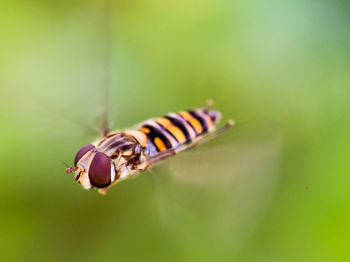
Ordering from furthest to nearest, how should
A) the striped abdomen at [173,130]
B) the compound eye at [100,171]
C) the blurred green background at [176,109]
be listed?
the blurred green background at [176,109] < the striped abdomen at [173,130] < the compound eye at [100,171]

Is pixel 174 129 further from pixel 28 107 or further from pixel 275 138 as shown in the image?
pixel 28 107

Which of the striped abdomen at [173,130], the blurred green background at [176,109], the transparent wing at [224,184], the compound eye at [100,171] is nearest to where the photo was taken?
the compound eye at [100,171]

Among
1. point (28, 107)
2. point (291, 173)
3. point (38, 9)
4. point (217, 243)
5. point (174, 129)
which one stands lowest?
point (217, 243)

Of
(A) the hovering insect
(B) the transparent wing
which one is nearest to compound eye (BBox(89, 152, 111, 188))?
(A) the hovering insect

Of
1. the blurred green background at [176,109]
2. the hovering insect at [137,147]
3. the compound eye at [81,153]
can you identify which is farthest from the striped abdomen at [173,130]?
the compound eye at [81,153]

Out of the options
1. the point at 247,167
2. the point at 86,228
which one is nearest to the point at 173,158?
the point at 247,167

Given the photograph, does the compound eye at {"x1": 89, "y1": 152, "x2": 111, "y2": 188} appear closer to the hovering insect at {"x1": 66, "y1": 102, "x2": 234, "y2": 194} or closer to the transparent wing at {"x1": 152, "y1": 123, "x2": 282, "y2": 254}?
the hovering insect at {"x1": 66, "y1": 102, "x2": 234, "y2": 194}

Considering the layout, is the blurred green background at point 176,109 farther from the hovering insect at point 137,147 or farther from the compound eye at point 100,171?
the compound eye at point 100,171

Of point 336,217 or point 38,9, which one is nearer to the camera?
point 336,217
